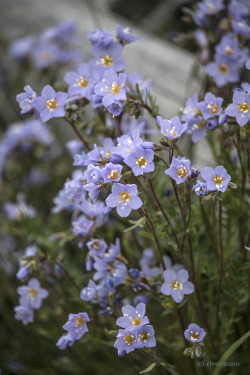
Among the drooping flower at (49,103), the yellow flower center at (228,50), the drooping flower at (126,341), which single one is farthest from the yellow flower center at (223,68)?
the drooping flower at (126,341)

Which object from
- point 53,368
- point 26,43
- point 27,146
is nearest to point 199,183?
point 53,368

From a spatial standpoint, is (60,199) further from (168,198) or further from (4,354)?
(4,354)

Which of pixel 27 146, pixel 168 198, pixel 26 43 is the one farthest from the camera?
pixel 26 43

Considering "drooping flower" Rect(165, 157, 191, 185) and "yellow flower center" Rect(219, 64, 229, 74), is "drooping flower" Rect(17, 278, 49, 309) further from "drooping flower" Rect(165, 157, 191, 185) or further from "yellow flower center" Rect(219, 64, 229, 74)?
"yellow flower center" Rect(219, 64, 229, 74)

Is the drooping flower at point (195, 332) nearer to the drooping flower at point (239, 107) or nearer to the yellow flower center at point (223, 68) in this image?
the drooping flower at point (239, 107)

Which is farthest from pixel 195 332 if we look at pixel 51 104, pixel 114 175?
pixel 51 104
